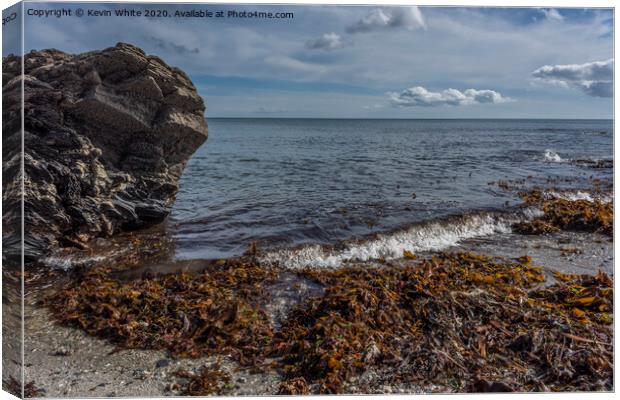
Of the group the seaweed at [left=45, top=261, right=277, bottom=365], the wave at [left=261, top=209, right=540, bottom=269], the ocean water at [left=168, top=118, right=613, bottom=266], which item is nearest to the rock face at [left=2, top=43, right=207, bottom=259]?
the ocean water at [left=168, top=118, right=613, bottom=266]

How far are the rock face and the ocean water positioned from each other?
96 centimetres

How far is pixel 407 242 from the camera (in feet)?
28.4

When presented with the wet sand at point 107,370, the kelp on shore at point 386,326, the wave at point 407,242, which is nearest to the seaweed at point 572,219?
the wave at point 407,242

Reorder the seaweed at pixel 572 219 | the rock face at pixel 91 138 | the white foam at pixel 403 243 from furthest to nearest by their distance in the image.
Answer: the seaweed at pixel 572 219
the white foam at pixel 403 243
the rock face at pixel 91 138

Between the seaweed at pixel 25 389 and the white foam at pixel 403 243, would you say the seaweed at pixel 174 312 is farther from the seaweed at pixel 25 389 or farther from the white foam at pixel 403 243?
the white foam at pixel 403 243

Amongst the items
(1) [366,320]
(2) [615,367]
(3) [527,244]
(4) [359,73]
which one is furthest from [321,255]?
(2) [615,367]

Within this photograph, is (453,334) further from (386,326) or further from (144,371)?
(144,371)

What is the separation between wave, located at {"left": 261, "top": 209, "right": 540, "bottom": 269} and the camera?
7.87 metres

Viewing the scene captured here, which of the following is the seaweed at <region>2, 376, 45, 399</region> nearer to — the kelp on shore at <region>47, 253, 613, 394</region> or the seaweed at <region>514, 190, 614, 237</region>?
the kelp on shore at <region>47, 253, 613, 394</region>

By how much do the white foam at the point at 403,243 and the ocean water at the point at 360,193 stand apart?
0.07 feet

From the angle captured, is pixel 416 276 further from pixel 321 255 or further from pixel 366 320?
pixel 321 255

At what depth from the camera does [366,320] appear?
5.47 meters

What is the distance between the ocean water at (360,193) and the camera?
8547 mm

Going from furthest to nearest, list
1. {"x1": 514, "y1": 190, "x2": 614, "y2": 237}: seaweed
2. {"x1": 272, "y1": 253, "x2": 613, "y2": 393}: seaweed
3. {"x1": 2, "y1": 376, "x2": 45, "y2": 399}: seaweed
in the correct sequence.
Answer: {"x1": 514, "y1": 190, "x2": 614, "y2": 237}: seaweed → {"x1": 272, "y1": 253, "x2": 613, "y2": 393}: seaweed → {"x1": 2, "y1": 376, "x2": 45, "y2": 399}: seaweed
